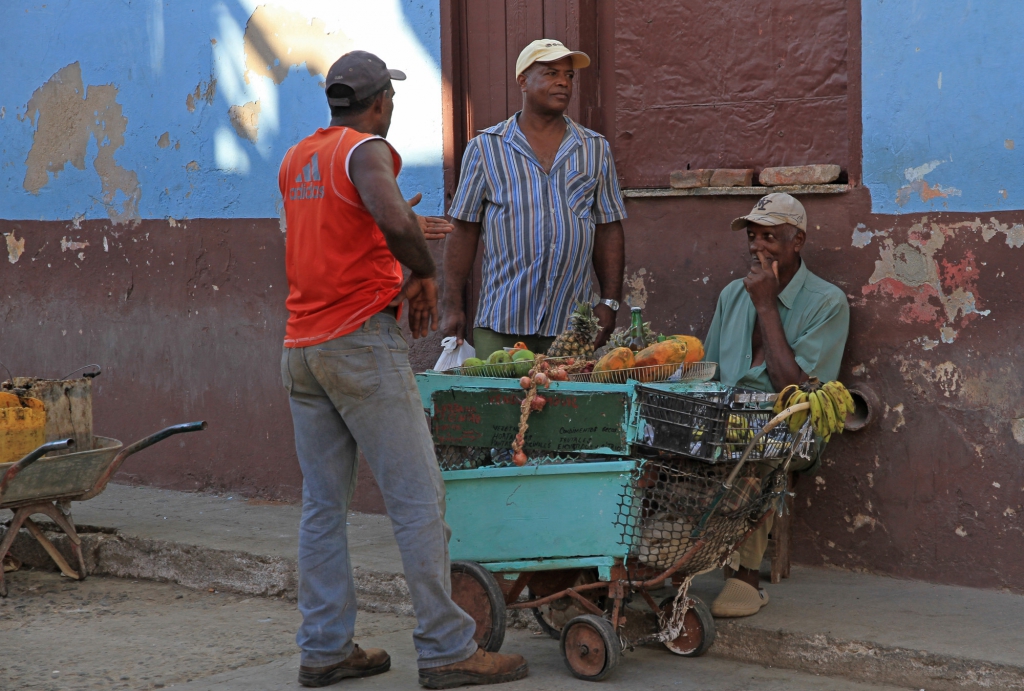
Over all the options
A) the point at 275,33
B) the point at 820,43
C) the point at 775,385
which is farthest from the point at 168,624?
the point at 820,43

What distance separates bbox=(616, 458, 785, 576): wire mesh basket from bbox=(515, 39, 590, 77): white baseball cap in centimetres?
184

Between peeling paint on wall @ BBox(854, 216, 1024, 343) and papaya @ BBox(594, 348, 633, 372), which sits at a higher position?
peeling paint on wall @ BBox(854, 216, 1024, 343)

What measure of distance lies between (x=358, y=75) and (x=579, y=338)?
1.24 m

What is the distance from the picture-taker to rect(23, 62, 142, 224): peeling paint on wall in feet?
23.4

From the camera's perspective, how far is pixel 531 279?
189 inches

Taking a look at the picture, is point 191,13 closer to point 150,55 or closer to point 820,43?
point 150,55

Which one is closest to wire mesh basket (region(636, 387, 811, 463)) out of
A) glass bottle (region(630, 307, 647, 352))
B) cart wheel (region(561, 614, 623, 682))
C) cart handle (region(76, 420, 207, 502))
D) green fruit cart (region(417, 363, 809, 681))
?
green fruit cart (region(417, 363, 809, 681))

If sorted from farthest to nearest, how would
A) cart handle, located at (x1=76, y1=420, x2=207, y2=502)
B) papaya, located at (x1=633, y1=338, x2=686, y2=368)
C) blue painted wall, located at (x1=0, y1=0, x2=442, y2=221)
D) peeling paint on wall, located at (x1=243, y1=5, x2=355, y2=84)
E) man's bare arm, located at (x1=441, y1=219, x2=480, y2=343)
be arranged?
1. peeling paint on wall, located at (x1=243, y1=5, x2=355, y2=84)
2. blue painted wall, located at (x1=0, y1=0, x2=442, y2=221)
3. cart handle, located at (x1=76, y1=420, x2=207, y2=502)
4. man's bare arm, located at (x1=441, y1=219, x2=480, y2=343)
5. papaya, located at (x1=633, y1=338, x2=686, y2=368)

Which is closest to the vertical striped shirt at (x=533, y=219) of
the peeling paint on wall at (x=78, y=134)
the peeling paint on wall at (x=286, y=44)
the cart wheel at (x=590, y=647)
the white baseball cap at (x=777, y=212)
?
the white baseball cap at (x=777, y=212)

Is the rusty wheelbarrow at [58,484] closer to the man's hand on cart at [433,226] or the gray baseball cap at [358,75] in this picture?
the man's hand on cart at [433,226]

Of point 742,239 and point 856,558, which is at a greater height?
point 742,239

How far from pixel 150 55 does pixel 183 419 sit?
2.20 metres

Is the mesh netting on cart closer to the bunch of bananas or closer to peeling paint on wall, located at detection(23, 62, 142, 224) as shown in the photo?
the bunch of bananas

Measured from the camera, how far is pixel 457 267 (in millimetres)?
5027
